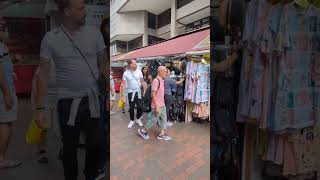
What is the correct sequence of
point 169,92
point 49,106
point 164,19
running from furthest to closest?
point 169,92
point 164,19
point 49,106

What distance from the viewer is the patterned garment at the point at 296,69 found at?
1.56 m

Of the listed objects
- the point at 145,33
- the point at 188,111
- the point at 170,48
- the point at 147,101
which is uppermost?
the point at 145,33

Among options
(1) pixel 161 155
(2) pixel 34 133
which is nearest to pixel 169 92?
(1) pixel 161 155

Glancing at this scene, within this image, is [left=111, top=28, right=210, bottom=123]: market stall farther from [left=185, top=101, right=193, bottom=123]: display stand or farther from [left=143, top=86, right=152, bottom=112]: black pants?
[left=143, top=86, right=152, bottom=112]: black pants

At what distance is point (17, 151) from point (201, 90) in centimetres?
267

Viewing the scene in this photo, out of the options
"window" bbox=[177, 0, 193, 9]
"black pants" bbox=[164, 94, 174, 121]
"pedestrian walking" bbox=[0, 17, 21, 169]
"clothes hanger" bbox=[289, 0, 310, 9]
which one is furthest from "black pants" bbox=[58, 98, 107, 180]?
"black pants" bbox=[164, 94, 174, 121]

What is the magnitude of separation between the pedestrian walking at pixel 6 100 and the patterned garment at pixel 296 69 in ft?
4.74

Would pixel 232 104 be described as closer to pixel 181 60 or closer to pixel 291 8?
pixel 291 8

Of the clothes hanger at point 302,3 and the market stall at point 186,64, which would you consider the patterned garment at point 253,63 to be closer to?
the clothes hanger at point 302,3

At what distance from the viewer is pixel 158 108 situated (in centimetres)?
362

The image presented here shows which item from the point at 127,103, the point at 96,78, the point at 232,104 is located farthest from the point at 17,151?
the point at 127,103

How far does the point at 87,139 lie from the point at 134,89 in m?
2.39

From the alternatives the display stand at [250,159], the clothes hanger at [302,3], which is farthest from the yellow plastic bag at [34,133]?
the clothes hanger at [302,3]

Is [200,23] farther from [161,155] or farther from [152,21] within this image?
[161,155]
